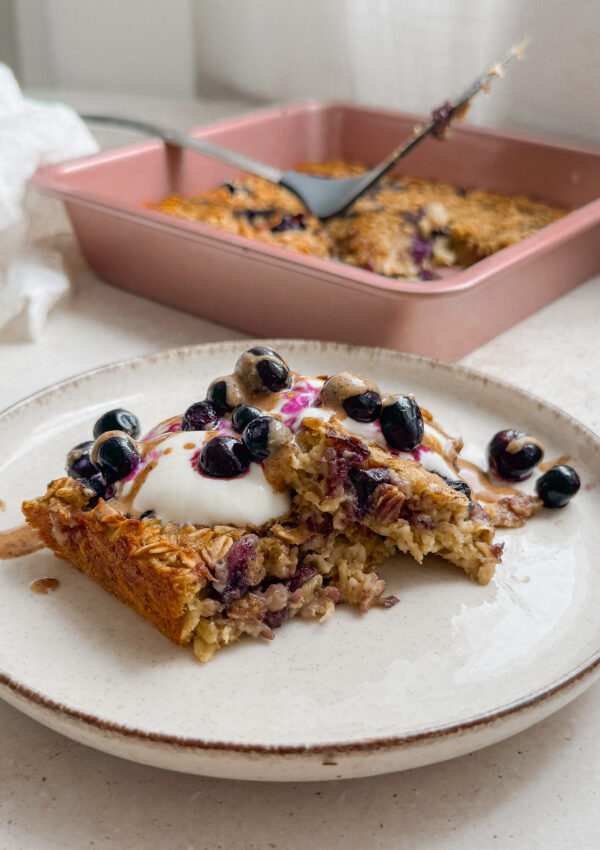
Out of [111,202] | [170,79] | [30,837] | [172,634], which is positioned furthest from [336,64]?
[30,837]

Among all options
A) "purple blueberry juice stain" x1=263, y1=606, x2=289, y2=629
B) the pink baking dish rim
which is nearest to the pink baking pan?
the pink baking dish rim

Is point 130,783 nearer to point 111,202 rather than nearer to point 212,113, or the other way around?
point 111,202

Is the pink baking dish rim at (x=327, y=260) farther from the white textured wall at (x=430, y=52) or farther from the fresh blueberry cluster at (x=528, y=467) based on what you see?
the white textured wall at (x=430, y=52)

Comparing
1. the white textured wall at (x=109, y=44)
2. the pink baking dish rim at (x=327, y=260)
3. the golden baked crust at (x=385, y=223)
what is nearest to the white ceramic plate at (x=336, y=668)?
the pink baking dish rim at (x=327, y=260)

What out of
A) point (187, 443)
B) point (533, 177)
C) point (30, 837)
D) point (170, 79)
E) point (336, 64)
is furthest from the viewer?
point (170, 79)

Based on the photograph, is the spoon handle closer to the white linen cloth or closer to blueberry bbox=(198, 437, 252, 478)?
the white linen cloth

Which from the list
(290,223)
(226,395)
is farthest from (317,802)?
(290,223)

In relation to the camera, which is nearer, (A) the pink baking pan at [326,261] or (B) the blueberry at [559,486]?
(B) the blueberry at [559,486]
